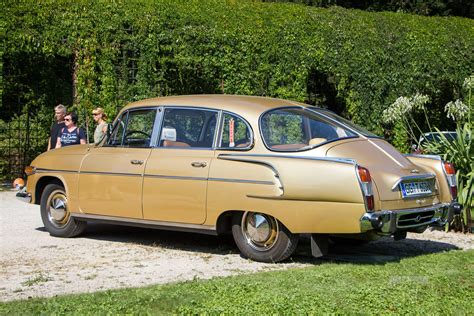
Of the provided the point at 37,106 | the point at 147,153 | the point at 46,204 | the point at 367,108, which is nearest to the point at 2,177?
the point at 37,106

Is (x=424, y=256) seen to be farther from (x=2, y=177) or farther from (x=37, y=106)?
(x=37, y=106)

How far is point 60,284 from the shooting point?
23.9ft

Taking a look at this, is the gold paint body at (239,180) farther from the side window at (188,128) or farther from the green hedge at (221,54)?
the green hedge at (221,54)

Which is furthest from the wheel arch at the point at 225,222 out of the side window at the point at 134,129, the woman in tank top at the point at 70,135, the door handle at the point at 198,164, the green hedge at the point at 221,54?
the green hedge at the point at 221,54

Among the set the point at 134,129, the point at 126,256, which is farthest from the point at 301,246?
the point at 134,129

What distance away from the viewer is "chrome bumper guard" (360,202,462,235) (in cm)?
775

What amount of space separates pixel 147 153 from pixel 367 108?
12.5m

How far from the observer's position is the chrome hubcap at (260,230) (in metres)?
8.43

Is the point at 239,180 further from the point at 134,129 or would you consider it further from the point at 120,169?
the point at 134,129

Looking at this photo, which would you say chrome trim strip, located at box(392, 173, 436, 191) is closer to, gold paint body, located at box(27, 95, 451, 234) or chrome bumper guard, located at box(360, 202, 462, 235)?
gold paint body, located at box(27, 95, 451, 234)

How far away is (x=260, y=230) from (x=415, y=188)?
1748mm

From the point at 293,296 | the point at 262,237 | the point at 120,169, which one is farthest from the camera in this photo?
the point at 120,169

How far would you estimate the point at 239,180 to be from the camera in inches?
332

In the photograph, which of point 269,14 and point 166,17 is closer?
point 166,17
